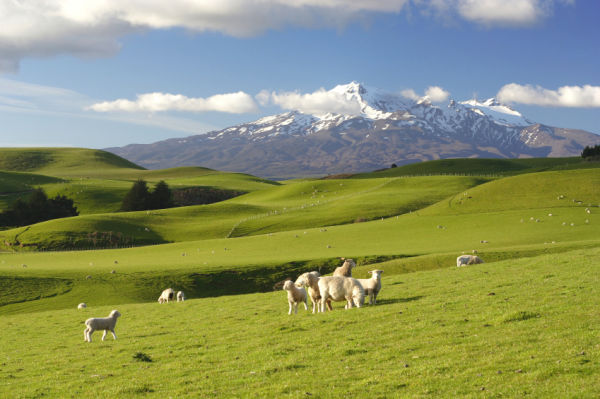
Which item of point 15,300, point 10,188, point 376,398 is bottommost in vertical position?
point 15,300

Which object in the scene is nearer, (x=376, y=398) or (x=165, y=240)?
(x=376, y=398)

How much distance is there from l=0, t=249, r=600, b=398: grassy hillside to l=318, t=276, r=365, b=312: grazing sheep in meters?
0.82

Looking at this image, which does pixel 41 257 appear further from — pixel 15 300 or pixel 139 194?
pixel 139 194

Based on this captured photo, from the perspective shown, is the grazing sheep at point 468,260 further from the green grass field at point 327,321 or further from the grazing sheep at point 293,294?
the grazing sheep at point 293,294

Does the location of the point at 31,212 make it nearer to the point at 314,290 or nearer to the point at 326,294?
the point at 314,290

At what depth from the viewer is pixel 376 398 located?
11492mm

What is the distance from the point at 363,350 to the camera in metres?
15.5

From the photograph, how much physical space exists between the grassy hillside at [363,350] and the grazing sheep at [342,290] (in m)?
0.82

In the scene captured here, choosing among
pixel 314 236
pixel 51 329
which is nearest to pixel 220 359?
pixel 51 329

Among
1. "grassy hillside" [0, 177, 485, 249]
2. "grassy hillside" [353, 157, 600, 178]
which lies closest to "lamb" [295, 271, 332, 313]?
"grassy hillside" [0, 177, 485, 249]

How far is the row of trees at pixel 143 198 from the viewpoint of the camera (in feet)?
399

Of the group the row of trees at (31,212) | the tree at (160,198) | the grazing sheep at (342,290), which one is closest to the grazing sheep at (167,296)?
the grazing sheep at (342,290)

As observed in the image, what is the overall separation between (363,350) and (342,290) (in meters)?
7.08

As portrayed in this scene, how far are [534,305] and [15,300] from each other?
39.1 meters
